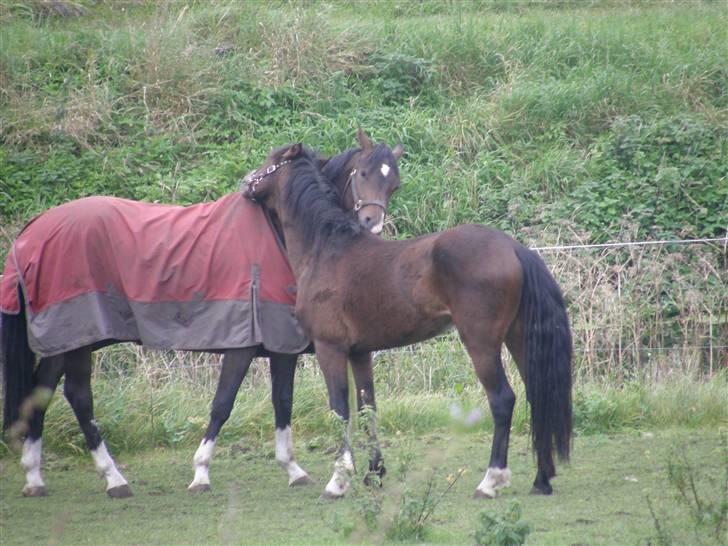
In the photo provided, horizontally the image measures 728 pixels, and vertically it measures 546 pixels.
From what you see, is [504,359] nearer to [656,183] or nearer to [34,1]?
[656,183]

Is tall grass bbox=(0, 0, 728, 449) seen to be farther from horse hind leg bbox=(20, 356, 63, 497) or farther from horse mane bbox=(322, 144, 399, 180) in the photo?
horse mane bbox=(322, 144, 399, 180)

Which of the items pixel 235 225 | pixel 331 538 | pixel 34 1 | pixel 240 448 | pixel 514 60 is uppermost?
pixel 34 1

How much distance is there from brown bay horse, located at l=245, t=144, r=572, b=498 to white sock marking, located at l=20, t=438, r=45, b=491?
1.92 metres

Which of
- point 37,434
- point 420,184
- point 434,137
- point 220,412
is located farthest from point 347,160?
point 434,137

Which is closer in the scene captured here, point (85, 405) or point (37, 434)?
point (85, 405)

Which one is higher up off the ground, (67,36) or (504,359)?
(67,36)

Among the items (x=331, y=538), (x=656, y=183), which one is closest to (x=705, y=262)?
(x=656, y=183)

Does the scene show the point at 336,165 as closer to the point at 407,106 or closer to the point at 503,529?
the point at 503,529

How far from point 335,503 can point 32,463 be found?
2068 millimetres

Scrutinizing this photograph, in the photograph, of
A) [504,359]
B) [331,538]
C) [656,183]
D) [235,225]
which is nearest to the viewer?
[331,538]

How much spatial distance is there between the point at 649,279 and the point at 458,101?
610 cm

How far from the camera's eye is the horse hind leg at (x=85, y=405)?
6.14 m

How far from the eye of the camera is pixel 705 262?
8102mm

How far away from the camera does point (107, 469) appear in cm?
612
